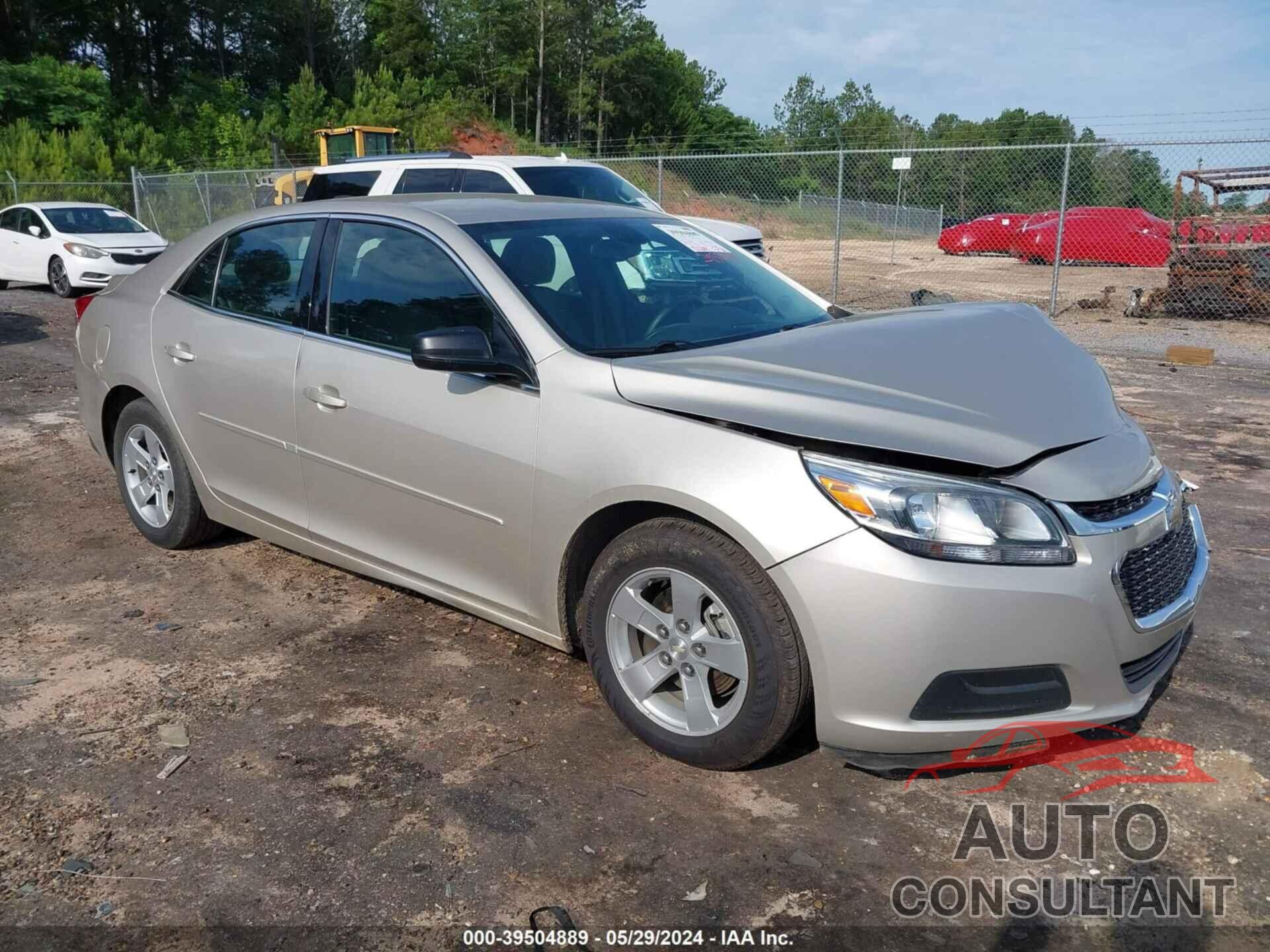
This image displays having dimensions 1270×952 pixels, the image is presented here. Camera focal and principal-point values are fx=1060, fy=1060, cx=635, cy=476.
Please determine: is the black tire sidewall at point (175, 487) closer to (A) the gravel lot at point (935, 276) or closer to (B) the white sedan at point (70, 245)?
(A) the gravel lot at point (935, 276)

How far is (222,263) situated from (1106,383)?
11.7ft

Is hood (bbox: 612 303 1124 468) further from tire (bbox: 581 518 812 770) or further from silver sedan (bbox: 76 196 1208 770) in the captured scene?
tire (bbox: 581 518 812 770)

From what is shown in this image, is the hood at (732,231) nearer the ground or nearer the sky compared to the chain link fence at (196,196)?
nearer the ground

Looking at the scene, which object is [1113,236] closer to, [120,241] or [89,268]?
[120,241]

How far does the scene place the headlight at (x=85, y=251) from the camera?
50.4ft

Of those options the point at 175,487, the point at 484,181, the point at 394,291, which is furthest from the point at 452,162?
the point at 394,291

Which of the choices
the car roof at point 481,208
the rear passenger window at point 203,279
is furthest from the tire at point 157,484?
the car roof at point 481,208

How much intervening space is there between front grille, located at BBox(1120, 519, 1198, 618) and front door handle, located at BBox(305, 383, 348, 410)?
103 inches

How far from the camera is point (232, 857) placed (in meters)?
2.71

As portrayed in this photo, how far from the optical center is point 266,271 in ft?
14.3

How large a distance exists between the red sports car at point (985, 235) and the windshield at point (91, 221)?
62.7ft

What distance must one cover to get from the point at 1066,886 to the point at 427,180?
10.1 meters

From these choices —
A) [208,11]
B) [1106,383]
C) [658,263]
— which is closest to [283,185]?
[658,263]

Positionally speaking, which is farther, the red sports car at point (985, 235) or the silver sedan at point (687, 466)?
the red sports car at point (985, 235)
